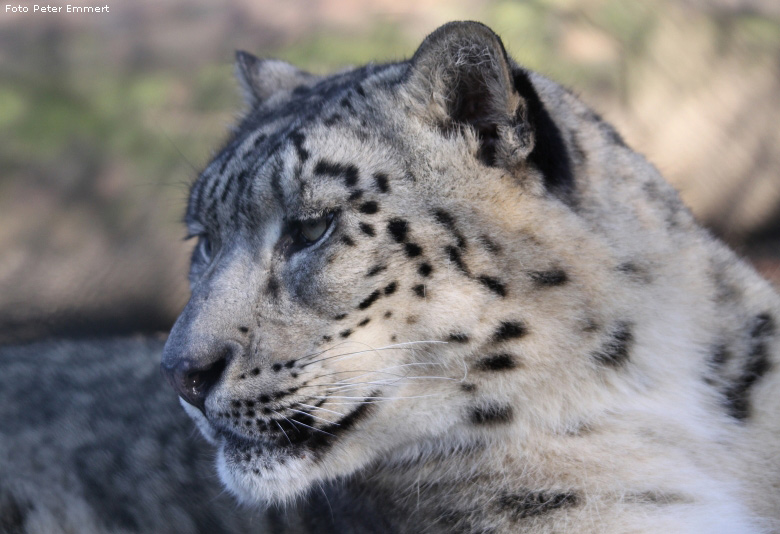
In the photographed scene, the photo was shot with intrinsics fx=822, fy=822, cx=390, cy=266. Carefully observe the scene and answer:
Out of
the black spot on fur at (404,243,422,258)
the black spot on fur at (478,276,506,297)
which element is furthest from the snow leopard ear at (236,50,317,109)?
the black spot on fur at (478,276,506,297)

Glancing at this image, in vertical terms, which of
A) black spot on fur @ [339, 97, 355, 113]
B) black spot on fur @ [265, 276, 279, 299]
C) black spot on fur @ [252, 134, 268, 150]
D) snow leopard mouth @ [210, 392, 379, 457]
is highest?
black spot on fur @ [339, 97, 355, 113]

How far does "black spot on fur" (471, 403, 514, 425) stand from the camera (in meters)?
2.16

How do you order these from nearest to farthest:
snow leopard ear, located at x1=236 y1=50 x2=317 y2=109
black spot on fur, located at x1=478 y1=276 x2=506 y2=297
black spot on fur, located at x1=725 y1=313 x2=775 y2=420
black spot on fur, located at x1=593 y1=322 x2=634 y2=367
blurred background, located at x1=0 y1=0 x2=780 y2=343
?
black spot on fur, located at x1=478 y1=276 x2=506 y2=297
black spot on fur, located at x1=593 y1=322 x2=634 y2=367
black spot on fur, located at x1=725 y1=313 x2=775 y2=420
snow leopard ear, located at x1=236 y1=50 x2=317 y2=109
blurred background, located at x1=0 y1=0 x2=780 y2=343

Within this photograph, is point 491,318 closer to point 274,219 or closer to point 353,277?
point 353,277

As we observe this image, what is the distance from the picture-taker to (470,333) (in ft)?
6.73

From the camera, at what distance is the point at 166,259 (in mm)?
4695

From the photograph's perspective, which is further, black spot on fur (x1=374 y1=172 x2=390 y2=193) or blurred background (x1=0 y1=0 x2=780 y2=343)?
blurred background (x1=0 y1=0 x2=780 y2=343)

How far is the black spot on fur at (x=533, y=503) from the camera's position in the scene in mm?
2166

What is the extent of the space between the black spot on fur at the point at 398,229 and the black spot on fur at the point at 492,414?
0.49 metres

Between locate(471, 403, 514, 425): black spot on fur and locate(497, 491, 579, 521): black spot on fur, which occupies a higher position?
locate(471, 403, 514, 425): black spot on fur

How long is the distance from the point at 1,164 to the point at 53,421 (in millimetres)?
1967

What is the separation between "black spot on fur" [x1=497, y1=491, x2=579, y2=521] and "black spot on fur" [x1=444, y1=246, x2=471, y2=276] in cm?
63

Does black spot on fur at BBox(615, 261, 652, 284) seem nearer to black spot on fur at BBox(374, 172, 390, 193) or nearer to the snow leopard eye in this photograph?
black spot on fur at BBox(374, 172, 390, 193)

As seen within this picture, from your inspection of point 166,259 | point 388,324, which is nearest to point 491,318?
point 388,324
